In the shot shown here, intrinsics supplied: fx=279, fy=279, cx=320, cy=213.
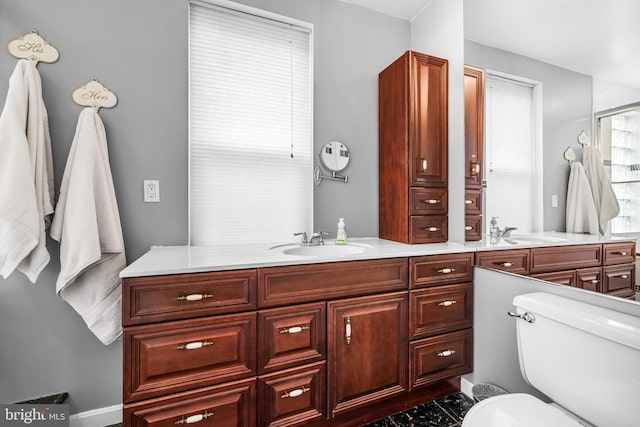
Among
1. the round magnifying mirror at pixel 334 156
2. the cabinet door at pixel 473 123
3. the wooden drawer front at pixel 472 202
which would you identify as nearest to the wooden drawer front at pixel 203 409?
the round magnifying mirror at pixel 334 156

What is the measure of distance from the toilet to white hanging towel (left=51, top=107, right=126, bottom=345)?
1.65 m

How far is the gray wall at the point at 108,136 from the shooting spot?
1405 mm

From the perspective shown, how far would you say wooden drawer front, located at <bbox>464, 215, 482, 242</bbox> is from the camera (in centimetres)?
182

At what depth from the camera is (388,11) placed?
2.16 meters

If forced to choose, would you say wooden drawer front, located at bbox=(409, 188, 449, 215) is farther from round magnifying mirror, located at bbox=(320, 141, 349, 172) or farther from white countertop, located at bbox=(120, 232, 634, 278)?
round magnifying mirror, located at bbox=(320, 141, 349, 172)

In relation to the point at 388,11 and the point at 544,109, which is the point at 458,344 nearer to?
the point at 544,109

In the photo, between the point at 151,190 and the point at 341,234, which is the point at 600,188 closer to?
the point at 341,234

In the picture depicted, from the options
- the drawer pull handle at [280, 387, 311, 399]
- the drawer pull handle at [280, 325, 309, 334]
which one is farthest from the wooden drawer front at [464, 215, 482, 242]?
the drawer pull handle at [280, 387, 311, 399]

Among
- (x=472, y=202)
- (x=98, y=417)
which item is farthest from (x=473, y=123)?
(x=98, y=417)

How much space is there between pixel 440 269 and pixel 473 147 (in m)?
0.81

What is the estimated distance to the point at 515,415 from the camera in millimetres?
966

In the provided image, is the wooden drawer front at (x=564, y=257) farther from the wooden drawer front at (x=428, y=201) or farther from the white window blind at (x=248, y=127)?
the white window blind at (x=248, y=127)

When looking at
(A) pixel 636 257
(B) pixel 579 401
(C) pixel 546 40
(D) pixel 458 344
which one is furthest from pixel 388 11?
(B) pixel 579 401

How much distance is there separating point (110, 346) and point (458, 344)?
201 cm
